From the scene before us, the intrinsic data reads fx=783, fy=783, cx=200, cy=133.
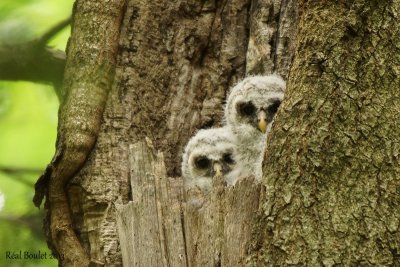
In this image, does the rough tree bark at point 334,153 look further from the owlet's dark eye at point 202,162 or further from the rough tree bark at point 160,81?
the owlet's dark eye at point 202,162

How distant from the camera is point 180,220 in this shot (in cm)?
360

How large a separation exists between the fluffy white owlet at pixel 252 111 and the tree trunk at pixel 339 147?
4.99 feet

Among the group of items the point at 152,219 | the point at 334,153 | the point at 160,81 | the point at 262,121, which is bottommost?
the point at 152,219

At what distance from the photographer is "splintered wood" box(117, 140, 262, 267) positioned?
3264 millimetres

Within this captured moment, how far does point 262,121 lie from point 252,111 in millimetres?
194

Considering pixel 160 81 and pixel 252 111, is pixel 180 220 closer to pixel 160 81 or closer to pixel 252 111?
pixel 160 81

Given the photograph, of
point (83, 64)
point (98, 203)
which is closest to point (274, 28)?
point (83, 64)

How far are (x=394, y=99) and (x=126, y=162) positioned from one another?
1765mm

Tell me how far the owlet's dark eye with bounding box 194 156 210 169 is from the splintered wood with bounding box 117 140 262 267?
3.00 ft

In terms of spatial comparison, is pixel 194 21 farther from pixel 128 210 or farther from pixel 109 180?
pixel 128 210

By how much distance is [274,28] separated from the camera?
4801 mm

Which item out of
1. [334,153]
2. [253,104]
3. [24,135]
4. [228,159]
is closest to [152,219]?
[334,153]

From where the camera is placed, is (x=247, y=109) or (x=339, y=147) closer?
(x=339, y=147)

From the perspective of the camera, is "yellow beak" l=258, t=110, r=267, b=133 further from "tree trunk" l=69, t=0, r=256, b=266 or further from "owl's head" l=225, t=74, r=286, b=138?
"tree trunk" l=69, t=0, r=256, b=266
